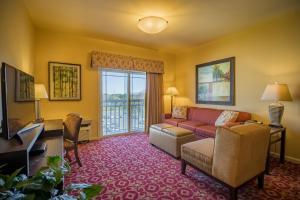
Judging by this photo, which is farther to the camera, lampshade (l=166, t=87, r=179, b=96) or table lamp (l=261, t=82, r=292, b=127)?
lampshade (l=166, t=87, r=179, b=96)

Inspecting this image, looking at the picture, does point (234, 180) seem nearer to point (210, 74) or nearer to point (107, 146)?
point (107, 146)

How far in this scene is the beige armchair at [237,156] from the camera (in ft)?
5.45

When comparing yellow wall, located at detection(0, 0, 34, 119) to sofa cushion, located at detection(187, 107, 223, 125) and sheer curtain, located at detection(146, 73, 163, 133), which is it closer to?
sheer curtain, located at detection(146, 73, 163, 133)

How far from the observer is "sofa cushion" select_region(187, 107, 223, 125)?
150 inches

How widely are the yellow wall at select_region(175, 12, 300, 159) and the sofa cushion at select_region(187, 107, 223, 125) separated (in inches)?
19.4

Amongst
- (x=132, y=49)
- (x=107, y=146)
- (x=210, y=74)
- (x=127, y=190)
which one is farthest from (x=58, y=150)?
(x=210, y=74)

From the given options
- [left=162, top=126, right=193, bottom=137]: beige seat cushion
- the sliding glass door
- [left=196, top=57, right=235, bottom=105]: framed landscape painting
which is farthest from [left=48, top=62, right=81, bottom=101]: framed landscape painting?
[left=196, top=57, right=235, bottom=105]: framed landscape painting

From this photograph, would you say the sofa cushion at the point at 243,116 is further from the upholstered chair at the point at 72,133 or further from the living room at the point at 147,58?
the upholstered chair at the point at 72,133

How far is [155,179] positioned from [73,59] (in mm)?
3164

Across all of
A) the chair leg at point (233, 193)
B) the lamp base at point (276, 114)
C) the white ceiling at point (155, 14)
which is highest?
the white ceiling at point (155, 14)

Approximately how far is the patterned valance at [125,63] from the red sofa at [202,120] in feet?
4.82

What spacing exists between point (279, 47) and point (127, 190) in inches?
135

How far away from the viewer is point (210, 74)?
164 inches

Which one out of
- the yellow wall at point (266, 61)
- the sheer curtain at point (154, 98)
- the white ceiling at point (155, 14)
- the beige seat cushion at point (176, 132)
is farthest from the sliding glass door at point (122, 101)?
the yellow wall at point (266, 61)
